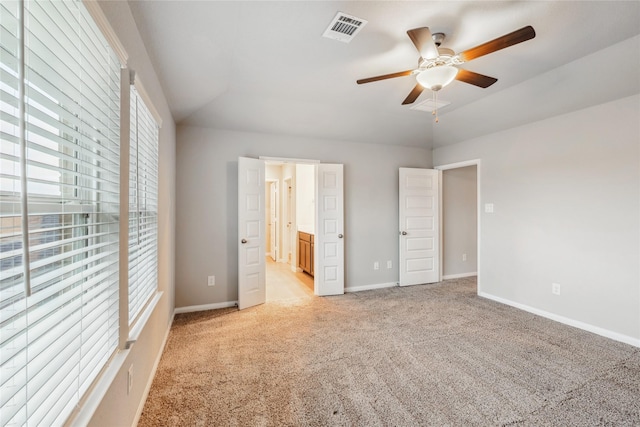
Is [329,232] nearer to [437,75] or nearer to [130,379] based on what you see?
[437,75]

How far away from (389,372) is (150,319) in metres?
1.88

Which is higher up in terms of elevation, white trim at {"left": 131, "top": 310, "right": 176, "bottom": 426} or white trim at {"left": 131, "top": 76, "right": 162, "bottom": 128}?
white trim at {"left": 131, "top": 76, "right": 162, "bottom": 128}

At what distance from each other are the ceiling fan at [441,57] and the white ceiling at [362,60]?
Answer: 0.74 ft

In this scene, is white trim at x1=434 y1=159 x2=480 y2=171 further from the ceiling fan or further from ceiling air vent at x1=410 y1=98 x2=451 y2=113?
the ceiling fan

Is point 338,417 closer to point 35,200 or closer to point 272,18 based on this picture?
point 35,200

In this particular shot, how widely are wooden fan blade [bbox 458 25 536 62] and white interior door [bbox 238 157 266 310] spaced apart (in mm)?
2652

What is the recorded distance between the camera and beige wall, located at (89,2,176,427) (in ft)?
4.28

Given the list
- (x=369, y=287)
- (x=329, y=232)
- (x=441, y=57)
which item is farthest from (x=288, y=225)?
(x=441, y=57)

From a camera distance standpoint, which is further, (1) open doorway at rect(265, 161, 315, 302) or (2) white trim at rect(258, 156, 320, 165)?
(1) open doorway at rect(265, 161, 315, 302)

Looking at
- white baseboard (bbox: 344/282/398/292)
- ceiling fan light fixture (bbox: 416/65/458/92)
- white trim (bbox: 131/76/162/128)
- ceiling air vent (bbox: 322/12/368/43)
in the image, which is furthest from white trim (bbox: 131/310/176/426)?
ceiling fan light fixture (bbox: 416/65/458/92)

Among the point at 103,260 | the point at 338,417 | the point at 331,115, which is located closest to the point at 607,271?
the point at 338,417

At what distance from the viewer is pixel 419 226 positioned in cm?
483

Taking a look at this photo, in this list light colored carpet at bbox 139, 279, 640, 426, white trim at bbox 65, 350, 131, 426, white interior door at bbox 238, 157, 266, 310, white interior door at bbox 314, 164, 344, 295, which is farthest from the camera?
white interior door at bbox 314, 164, 344, 295

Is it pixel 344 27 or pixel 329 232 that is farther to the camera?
pixel 329 232
